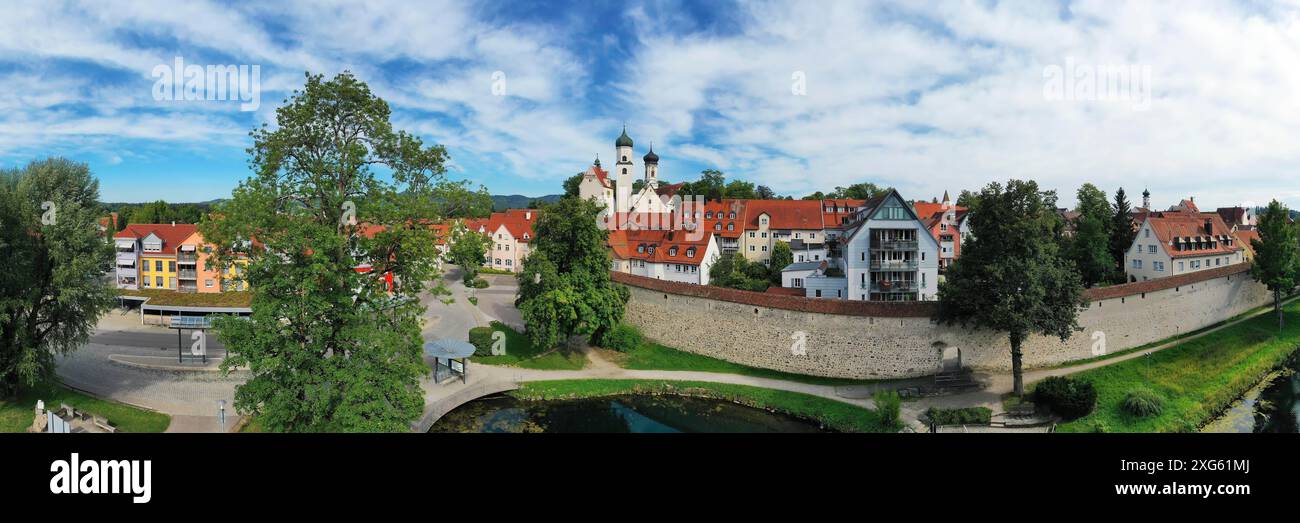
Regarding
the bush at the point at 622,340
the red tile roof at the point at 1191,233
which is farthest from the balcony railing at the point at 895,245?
the red tile roof at the point at 1191,233

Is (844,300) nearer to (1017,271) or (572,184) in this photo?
(1017,271)

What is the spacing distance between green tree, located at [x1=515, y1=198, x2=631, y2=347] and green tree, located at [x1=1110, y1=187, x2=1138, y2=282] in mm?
35918

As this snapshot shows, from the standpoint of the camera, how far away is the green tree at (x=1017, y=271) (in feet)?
68.7

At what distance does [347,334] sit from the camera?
12766 mm

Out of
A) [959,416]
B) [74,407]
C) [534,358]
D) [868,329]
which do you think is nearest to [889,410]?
[959,416]

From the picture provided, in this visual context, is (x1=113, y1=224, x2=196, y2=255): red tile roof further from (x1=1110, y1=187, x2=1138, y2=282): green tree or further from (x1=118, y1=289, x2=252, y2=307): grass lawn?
(x1=1110, y1=187, x2=1138, y2=282): green tree

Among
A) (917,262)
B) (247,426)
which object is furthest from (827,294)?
(247,426)

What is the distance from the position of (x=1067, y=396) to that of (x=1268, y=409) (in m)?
9.06

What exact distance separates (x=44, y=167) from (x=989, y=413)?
2983cm

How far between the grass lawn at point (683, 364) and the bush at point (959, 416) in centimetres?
403

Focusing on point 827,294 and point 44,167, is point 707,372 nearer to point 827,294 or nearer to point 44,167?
point 827,294

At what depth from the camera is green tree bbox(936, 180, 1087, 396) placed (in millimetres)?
20938

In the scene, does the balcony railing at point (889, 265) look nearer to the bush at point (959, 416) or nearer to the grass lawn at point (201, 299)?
the bush at point (959, 416)

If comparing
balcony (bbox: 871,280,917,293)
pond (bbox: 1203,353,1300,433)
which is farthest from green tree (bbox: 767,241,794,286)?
pond (bbox: 1203,353,1300,433)
